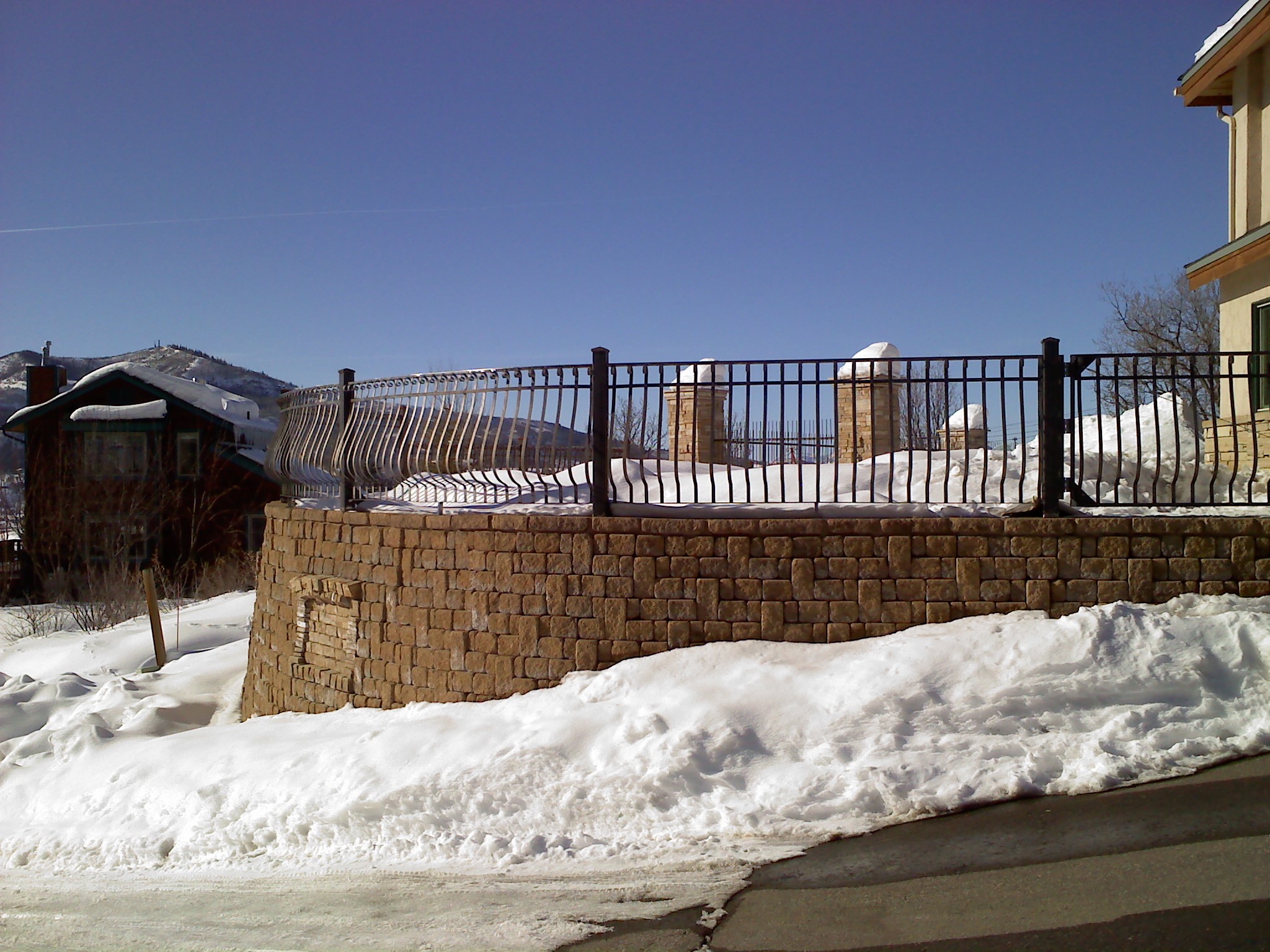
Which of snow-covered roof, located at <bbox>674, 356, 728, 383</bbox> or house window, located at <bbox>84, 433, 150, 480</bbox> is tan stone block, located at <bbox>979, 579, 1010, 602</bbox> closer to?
snow-covered roof, located at <bbox>674, 356, 728, 383</bbox>

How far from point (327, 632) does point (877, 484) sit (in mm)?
5142

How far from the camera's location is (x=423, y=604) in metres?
7.61

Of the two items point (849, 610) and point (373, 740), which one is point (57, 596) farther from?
point (849, 610)

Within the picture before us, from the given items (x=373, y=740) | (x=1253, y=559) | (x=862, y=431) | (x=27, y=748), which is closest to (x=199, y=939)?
(x=373, y=740)

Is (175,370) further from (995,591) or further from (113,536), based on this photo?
(995,591)

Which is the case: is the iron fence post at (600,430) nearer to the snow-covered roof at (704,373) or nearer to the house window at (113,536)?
the snow-covered roof at (704,373)

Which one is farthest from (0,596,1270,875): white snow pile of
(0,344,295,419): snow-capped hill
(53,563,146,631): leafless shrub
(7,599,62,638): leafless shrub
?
(0,344,295,419): snow-capped hill

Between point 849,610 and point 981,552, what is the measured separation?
990 millimetres

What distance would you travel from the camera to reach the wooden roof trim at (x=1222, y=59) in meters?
9.80

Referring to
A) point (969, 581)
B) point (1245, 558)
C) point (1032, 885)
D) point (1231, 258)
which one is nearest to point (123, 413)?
point (969, 581)

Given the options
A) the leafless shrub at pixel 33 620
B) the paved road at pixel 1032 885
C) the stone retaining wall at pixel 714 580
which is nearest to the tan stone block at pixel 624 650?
the stone retaining wall at pixel 714 580

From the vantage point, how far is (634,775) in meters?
5.46

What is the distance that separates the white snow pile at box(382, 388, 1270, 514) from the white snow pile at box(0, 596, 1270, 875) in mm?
1096

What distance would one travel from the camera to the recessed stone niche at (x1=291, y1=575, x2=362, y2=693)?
26.9 ft
